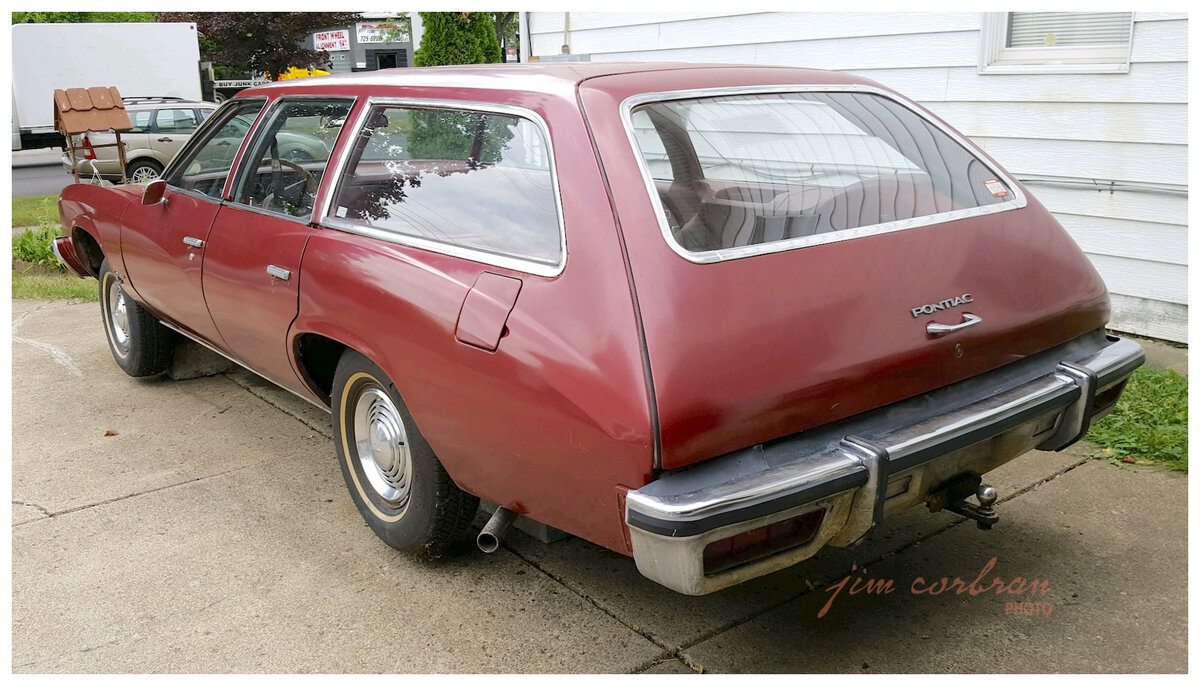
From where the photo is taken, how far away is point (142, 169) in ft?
55.3

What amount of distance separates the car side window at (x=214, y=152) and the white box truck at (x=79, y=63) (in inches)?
758

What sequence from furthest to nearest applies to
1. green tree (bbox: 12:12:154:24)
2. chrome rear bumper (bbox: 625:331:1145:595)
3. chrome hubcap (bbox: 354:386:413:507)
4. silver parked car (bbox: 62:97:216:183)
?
green tree (bbox: 12:12:154:24)
silver parked car (bbox: 62:97:216:183)
chrome hubcap (bbox: 354:386:413:507)
chrome rear bumper (bbox: 625:331:1145:595)

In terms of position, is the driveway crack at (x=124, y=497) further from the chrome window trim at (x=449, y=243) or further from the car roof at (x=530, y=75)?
the car roof at (x=530, y=75)

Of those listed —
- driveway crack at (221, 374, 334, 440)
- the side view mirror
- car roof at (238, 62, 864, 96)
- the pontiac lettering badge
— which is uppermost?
car roof at (238, 62, 864, 96)

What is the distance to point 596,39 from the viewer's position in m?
8.61

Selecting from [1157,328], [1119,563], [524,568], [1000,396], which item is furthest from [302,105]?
[1157,328]

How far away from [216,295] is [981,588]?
10.2 feet

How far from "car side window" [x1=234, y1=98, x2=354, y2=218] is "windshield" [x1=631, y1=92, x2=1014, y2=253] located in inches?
52.9

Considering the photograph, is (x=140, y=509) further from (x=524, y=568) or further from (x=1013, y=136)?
(x=1013, y=136)

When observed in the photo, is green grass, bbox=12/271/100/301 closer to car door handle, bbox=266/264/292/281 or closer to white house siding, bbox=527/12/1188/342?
car door handle, bbox=266/264/292/281

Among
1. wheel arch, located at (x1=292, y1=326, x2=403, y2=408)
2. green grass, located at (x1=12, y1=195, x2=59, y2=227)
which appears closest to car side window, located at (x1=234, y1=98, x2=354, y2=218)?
wheel arch, located at (x1=292, y1=326, x2=403, y2=408)

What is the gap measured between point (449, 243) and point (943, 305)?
1446 mm

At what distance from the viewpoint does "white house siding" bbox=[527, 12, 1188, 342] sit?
5.38 metres

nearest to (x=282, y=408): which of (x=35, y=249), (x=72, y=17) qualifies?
(x=35, y=249)
